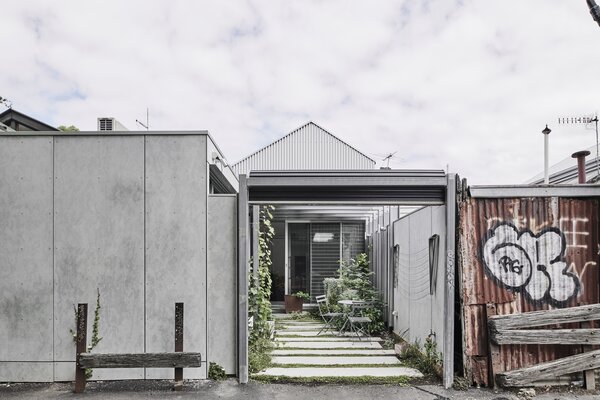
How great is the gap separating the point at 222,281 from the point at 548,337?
412 cm

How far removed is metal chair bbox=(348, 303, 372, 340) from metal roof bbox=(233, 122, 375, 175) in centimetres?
1057

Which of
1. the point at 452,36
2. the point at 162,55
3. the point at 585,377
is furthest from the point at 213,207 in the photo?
the point at 585,377

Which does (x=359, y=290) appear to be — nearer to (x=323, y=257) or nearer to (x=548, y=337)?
(x=323, y=257)

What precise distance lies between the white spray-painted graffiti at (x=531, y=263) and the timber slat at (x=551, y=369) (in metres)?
0.65

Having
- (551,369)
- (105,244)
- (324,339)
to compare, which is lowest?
(324,339)

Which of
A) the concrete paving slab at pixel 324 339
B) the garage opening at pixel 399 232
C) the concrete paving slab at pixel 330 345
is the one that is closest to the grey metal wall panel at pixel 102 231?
the garage opening at pixel 399 232

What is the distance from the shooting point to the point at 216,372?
543 centimetres

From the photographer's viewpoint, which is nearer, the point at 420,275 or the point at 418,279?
the point at 420,275

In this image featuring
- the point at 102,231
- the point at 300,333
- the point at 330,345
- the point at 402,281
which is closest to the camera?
the point at 102,231

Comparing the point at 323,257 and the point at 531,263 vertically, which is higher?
the point at 531,263

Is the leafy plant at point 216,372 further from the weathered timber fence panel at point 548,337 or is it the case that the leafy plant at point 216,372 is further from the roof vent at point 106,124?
the roof vent at point 106,124

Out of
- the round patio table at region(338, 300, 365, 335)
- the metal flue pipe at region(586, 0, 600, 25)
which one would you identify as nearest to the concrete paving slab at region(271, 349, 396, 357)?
the round patio table at region(338, 300, 365, 335)

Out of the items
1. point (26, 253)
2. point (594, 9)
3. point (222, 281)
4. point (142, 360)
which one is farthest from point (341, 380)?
point (594, 9)

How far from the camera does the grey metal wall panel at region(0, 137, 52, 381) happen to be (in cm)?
543
